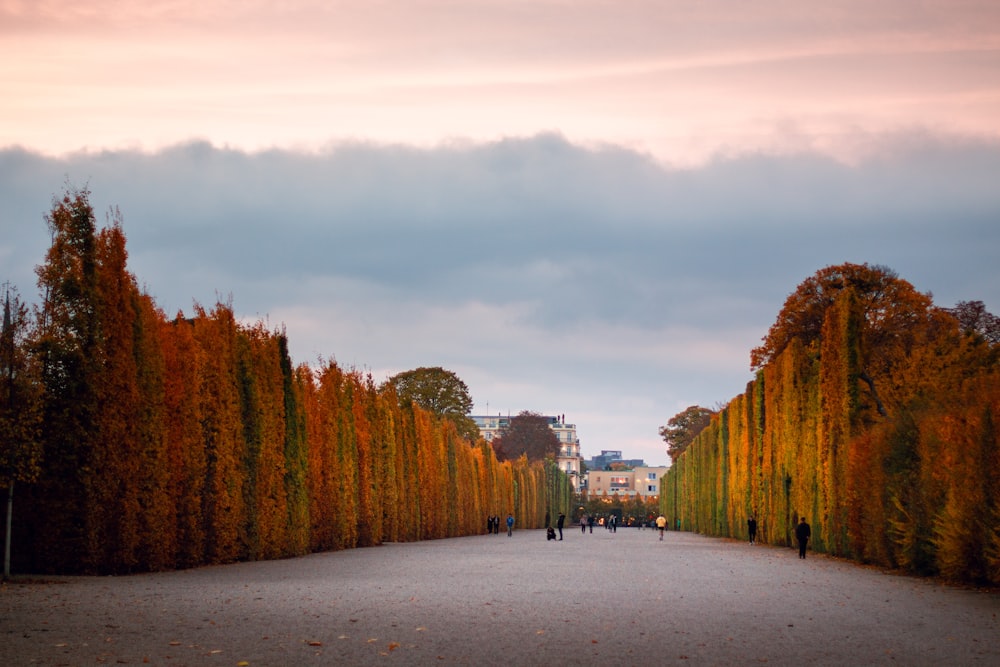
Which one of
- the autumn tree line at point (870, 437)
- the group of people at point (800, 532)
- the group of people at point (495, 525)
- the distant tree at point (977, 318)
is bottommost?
the group of people at point (495, 525)

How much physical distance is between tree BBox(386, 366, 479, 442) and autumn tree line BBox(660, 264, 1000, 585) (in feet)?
94.4

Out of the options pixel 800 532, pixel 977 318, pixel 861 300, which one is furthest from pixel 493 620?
pixel 977 318

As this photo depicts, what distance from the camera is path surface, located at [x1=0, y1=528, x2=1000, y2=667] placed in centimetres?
1063

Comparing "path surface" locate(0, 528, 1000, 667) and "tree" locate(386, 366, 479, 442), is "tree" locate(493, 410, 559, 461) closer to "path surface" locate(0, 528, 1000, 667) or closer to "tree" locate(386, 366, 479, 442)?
"tree" locate(386, 366, 479, 442)

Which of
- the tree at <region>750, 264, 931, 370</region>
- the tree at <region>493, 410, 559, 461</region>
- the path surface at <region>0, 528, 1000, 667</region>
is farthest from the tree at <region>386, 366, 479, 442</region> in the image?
the path surface at <region>0, 528, 1000, 667</region>

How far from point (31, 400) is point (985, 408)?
59.7 feet

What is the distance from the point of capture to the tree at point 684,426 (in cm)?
12762

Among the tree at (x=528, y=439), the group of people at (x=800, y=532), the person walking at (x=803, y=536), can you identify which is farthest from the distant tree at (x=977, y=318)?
the tree at (x=528, y=439)

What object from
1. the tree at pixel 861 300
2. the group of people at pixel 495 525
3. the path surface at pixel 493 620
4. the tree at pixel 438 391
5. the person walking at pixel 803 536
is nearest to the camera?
the path surface at pixel 493 620

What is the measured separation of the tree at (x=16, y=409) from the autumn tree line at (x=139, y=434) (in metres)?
0.03

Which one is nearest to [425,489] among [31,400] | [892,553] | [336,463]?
[336,463]

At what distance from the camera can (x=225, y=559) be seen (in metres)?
27.4

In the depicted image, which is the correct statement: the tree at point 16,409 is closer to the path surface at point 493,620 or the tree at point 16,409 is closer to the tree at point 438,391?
the path surface at point 493,620

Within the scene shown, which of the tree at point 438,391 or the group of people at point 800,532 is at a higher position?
the tree at point 438,391
